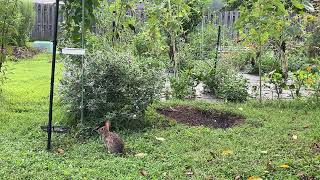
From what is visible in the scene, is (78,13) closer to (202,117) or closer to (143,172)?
(202,117)

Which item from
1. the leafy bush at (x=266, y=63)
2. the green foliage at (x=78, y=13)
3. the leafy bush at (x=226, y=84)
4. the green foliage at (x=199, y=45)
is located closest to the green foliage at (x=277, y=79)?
the leafy bush at (x=226, y=84)

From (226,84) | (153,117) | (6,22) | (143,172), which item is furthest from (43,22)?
(143,172)

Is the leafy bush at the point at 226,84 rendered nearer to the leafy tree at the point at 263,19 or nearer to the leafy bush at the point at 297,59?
the leafy tree at the point at 263,19

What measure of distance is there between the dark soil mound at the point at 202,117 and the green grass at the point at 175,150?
16 cm

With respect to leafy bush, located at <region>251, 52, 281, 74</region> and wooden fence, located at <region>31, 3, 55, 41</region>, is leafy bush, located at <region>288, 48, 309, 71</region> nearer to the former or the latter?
leafy bush, located at <region>251, 52, 281, 74</region>

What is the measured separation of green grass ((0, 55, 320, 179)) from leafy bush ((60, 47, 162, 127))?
29 cm

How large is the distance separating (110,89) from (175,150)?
1161 millimetres

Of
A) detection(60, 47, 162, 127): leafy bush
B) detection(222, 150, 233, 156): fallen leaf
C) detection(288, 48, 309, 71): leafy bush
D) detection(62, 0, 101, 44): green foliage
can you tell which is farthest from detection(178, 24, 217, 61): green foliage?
detection(222, 150, 233, 156): fallen leaf

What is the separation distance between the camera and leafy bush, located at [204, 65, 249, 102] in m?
6.71

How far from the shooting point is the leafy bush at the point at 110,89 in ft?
16.0

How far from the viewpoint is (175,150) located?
4195 mm

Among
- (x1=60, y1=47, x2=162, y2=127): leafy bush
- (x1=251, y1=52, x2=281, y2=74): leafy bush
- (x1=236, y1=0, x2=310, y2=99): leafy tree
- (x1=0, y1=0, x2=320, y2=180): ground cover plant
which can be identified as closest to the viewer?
(x1=0, y1=0, x2=320, y2=180): ground cover plant

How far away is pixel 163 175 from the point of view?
3576 millimetres

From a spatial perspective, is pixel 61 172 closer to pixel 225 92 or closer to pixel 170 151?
pixel 170 151
